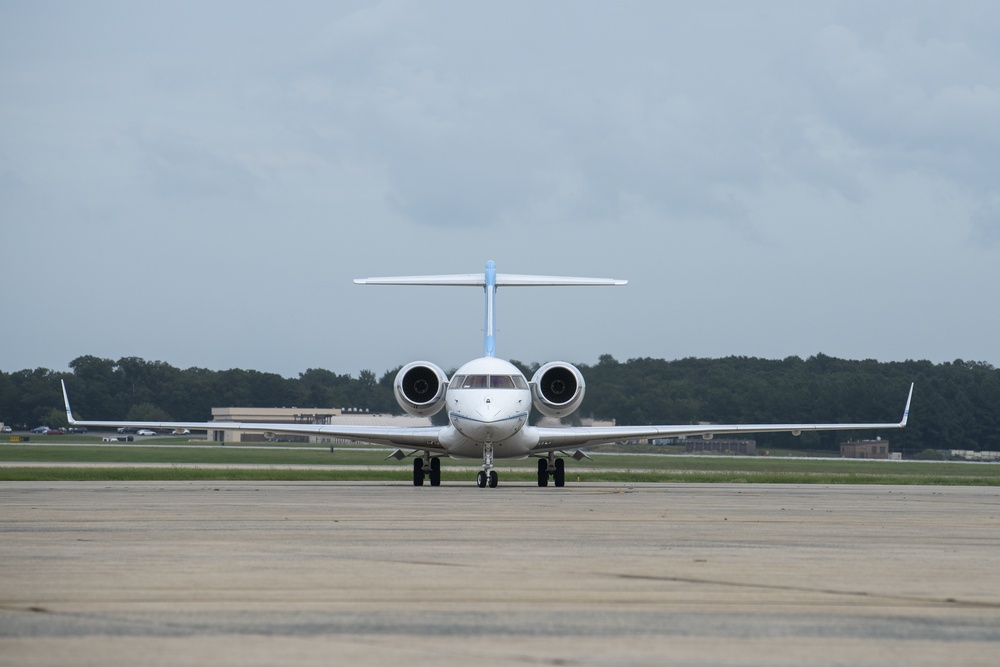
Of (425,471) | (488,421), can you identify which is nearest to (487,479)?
(488,421)

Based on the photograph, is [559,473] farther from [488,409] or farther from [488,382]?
[488,409]

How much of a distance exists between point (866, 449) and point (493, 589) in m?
81.2

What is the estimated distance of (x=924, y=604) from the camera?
8.88 m

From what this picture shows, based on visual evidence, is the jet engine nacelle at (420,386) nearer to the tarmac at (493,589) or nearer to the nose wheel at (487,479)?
the nose wheel at (487,479)

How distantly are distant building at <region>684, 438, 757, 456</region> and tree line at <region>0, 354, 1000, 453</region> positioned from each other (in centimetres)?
457

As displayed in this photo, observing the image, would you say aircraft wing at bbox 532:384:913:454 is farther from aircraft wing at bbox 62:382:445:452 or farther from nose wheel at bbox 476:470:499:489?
aircraft wing at bbox 62:382:445:452

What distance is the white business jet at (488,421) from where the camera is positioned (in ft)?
100

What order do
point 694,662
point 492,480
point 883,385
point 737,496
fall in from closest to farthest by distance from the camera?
point 694,662
point 737,496
point 492,480
point 883,385

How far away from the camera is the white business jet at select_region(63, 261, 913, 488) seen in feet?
100

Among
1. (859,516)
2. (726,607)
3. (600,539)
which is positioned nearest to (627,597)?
(726,607)

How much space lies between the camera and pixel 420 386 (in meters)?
33.2

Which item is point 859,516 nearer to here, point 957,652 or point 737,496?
point 737,496

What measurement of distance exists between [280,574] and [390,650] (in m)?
3.70

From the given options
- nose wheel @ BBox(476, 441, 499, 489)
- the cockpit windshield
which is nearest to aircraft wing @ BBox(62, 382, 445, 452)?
nose wheel @ BBox(476, 441, 499, 489)
